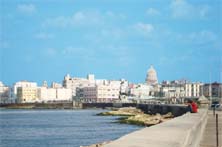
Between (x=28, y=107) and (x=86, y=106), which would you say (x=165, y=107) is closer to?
(x=86, y=106)

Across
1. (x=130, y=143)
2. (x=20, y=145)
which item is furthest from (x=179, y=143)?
(x=20, y=145)

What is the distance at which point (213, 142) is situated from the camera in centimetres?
1507

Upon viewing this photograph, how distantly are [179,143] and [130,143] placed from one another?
121 centimetres

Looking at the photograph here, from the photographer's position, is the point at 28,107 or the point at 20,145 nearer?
the point at 20,145

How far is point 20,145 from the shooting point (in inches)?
Answer: 1161

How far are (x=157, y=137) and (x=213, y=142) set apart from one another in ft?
11.7

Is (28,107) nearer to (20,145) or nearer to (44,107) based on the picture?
(44,107)

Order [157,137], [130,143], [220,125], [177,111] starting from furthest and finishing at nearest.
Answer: [177,111] → [220,125] → [157,137] → [130,143]

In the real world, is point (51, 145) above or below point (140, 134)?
below

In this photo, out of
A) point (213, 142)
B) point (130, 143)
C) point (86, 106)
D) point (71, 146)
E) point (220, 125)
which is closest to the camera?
point (130, 143)

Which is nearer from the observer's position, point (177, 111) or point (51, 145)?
point (51, 145)

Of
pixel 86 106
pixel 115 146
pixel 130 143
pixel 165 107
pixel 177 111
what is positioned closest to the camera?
pixel 115 146

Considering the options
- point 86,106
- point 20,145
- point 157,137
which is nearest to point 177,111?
Result: point 20,145

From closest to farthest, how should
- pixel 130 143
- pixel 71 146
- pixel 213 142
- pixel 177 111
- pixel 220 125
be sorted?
pixel 130 143
pixel 213 142
pixel 220 125
pixel 71 146
pixel 177 111
